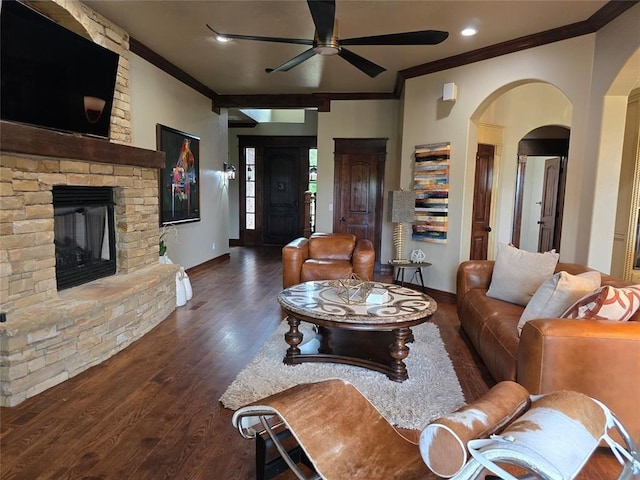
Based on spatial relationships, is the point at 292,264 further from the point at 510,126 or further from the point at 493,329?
the point at 510,126

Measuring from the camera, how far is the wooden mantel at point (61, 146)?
2.51 meters

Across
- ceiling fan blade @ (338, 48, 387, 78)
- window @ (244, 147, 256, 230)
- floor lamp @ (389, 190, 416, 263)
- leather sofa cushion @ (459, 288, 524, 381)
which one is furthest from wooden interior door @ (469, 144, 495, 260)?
window @ (244, 147, 256, 230)

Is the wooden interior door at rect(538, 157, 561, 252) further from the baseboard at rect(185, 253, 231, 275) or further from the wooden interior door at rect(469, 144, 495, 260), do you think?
the baseboard at rect(185, 253, 231, 275)

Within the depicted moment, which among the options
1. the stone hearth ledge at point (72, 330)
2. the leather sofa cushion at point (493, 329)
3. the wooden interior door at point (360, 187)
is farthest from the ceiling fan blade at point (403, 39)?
the wooden interior door at point (360, 187)

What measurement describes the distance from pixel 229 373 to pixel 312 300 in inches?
31.2

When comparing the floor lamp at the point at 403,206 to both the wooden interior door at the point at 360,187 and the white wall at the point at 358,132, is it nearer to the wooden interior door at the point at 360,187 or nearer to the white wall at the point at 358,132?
the white wall at the point at 358,132

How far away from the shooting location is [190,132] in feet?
19.8

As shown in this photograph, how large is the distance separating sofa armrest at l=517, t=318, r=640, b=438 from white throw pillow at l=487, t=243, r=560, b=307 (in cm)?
119

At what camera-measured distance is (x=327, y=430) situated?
1.53m

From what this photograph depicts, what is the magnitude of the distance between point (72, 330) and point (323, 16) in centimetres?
267

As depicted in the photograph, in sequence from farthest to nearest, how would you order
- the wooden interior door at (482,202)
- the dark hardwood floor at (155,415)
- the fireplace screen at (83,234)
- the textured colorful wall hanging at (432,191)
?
1. the wooden interior door at (482,202)
2. the textured colorful wall hanging at (432,191)
3. the fireplace screen at (83,234)
4. the dark hardwood floor at (155,415)

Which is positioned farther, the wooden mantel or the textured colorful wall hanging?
the textured colorful wall hanging

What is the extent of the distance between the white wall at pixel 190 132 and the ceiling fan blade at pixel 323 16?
2557 mm

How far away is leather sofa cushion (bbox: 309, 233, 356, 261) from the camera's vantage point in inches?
198
